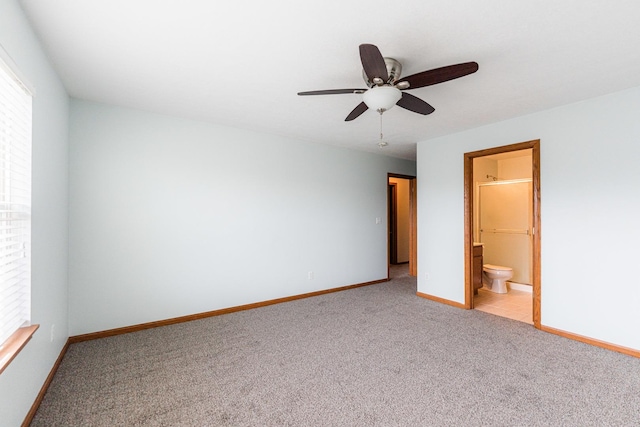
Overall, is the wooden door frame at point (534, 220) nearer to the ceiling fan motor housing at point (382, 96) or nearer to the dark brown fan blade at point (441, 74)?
the dark brown fan blade at point (441, 74)

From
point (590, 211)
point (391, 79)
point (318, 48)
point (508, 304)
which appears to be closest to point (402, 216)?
point (508, 304)

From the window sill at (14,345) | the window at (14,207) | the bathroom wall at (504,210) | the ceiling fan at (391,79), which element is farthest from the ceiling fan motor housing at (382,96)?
the bathroom wall at (504,210)

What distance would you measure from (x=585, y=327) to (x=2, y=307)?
179 inches

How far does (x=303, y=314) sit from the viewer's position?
364 centimetres

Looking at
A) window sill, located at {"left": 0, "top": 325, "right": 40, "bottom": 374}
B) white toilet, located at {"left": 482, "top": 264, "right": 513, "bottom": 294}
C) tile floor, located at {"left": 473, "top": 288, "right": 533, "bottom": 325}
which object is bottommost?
tile floor, located at {"left": 473, "top": 288, "right": 533, "bottom": 325}

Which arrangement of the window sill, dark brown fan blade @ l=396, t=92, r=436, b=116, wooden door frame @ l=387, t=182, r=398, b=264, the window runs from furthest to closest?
1. wooden door frame @ l=387, t=182, r=398, b=264
2. dark brown fan blade @ l=396, t=92, r=436, b=116
3. the window
4. the window sill

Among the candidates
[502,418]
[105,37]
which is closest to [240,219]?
[105,37]

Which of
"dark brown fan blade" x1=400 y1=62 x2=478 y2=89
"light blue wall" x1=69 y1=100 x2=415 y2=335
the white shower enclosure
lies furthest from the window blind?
the white shower enclosure

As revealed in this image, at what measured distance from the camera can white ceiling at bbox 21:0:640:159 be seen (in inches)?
63.6

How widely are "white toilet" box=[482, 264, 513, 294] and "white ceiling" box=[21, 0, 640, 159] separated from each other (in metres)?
2.67

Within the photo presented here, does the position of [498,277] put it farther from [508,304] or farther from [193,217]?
[193,217]

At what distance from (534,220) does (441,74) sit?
7.65 feet

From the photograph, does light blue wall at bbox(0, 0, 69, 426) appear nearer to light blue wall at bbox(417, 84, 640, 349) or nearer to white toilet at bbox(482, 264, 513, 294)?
light blue wall at bbox(417, 84, 640, 349)

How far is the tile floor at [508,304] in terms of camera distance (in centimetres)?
363
